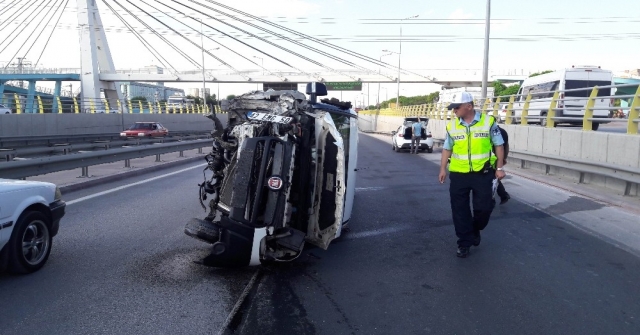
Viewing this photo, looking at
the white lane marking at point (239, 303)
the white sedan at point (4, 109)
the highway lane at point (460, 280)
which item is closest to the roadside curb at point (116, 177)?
the highway lane at point (460, 280)

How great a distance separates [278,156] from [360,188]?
7858 mm

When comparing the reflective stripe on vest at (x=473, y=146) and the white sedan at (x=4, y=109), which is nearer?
the reflective stripe on vest at (x=473, y=146)

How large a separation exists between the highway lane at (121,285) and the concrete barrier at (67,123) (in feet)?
50.5

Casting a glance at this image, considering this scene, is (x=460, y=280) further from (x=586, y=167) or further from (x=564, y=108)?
(x=564, y=108)

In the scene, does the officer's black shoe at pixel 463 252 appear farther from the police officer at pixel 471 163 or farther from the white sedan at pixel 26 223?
the white sedan at pixel 26 223

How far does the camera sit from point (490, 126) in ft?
21.7

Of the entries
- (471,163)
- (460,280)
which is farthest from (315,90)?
(460,280)

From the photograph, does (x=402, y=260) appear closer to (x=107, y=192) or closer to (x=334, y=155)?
(x=334, y=155)

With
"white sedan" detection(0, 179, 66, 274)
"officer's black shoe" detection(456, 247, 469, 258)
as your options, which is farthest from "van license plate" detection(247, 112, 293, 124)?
"officer's black shoe" detection(456, 247, 469, 258)

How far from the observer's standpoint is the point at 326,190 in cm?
631

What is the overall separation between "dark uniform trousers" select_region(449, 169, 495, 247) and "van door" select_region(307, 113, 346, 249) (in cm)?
150

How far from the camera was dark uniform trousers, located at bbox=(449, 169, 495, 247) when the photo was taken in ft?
21.6

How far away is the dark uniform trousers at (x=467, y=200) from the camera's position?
6582 millimetres

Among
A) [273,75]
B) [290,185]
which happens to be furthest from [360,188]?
[273,75]
